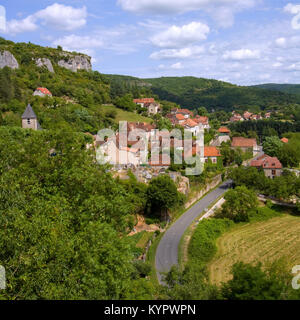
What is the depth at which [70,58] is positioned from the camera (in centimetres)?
8706

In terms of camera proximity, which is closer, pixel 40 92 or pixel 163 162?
pixel 163 162

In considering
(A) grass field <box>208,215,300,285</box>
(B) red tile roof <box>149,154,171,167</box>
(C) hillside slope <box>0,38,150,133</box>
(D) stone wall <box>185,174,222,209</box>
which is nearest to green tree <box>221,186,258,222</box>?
(A) grass field <box>208,215,300,285</box>

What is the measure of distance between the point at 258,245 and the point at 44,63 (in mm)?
66803

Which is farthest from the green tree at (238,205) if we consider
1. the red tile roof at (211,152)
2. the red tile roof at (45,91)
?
the red tile roof at (45,91)

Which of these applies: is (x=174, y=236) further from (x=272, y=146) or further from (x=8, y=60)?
(x=8, y=60)

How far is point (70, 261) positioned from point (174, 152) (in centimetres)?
3244

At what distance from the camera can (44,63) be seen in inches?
2928

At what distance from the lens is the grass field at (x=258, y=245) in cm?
2301

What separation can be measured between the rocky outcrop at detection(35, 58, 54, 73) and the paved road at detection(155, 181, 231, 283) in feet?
183

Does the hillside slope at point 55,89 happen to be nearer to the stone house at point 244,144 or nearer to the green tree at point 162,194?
the green tree at point 162,194

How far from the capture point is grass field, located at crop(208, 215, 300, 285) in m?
23.0

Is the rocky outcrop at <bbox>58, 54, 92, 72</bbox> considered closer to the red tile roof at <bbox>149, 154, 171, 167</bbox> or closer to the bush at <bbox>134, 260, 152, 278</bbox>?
the red tile roof at <bbox>149, 154, 171, 167</bbox>

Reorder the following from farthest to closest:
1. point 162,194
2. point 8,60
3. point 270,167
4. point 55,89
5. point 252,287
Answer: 1. point 8,60
2. point 55,89
3. point 270,167
4. point 162,194
5. point 252,287

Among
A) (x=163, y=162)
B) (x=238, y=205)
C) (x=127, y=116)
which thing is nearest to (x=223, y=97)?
(x=127, y=116)
